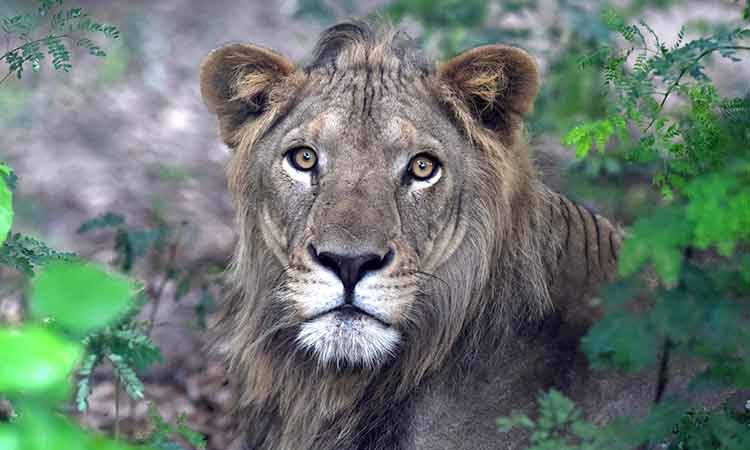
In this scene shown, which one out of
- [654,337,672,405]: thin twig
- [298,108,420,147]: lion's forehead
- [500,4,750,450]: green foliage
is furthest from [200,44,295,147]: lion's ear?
[654,337,672,405]: thin twig

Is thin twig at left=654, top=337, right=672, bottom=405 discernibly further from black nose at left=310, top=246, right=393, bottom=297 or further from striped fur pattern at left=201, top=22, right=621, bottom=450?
black nose at left=310, top=246, right=393, bottom=297

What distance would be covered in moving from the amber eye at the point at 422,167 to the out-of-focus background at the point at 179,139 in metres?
0.75

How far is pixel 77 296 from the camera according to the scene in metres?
1.53

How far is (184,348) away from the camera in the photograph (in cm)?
680

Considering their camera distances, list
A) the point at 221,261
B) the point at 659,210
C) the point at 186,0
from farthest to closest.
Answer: the point at 186,0, the point at 221,261, the point at 659,210

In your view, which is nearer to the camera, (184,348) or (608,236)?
(608,236)

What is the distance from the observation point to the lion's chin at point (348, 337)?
3.68 meters

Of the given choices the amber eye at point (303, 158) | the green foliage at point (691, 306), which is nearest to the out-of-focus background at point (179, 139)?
the amber eye at point (303, 158)

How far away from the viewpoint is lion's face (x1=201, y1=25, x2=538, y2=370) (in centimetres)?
380

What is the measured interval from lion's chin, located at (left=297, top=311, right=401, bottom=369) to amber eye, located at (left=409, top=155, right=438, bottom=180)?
24.5 inches

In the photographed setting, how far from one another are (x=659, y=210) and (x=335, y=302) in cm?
118

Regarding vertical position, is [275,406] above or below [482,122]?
below

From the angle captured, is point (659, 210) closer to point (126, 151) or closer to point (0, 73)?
point (126, 151)

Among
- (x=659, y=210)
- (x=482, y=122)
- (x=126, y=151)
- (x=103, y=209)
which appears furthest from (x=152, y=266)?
(x=659, y=210)
